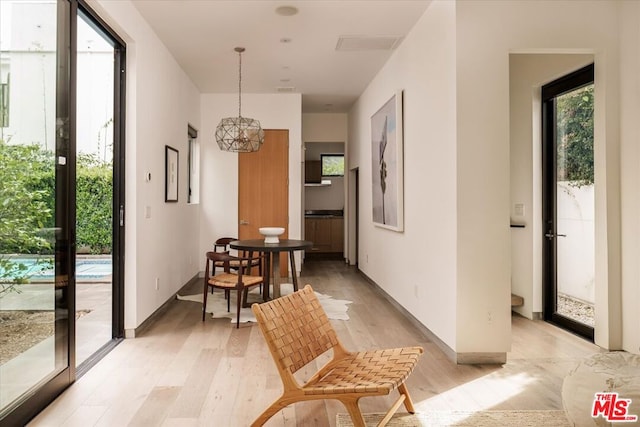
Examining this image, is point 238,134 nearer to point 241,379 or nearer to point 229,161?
point 229,161

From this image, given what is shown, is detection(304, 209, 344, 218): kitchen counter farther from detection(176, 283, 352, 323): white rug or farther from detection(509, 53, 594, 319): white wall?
detection(509, 53, 594, 319): white wall

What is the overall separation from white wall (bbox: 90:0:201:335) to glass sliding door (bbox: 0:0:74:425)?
2.74 feet

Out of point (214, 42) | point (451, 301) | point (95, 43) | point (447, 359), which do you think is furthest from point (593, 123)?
point (95, 43)

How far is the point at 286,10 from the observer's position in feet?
13.0

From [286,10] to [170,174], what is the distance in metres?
2.28

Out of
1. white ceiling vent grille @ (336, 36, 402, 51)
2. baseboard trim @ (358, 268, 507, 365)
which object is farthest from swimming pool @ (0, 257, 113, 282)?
white ceiling vent grille @ (336, 36, 402, 51)

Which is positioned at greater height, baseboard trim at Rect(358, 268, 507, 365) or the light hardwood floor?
baseboard trim at Rect(358, 268, 507, 365)

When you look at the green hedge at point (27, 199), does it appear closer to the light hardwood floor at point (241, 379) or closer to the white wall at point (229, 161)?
the light hardwood floor at point (241, 379)

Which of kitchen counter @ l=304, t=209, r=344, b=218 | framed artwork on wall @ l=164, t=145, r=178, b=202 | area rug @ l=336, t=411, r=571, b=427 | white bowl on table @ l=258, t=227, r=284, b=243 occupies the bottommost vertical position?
area rug @ l=336, t=411, r=571, b=427

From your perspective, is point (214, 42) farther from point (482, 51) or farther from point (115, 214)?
point (482, 51)

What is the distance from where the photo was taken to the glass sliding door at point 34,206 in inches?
88.0

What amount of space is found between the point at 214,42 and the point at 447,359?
12.7 feet

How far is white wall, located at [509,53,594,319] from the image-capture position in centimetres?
450

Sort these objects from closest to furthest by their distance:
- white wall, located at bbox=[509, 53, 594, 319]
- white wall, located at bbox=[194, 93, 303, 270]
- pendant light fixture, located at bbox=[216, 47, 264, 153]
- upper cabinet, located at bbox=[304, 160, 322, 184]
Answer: white wall, located at bbox=[509, 53, 594, 319]
pendant light fixture, located at bbox=[216, 47, 264, 153]
white wall, located at bbox=[194, 93, 303, 270]
upper cabinet, located at bbox=[304, 160, 322, 184]
